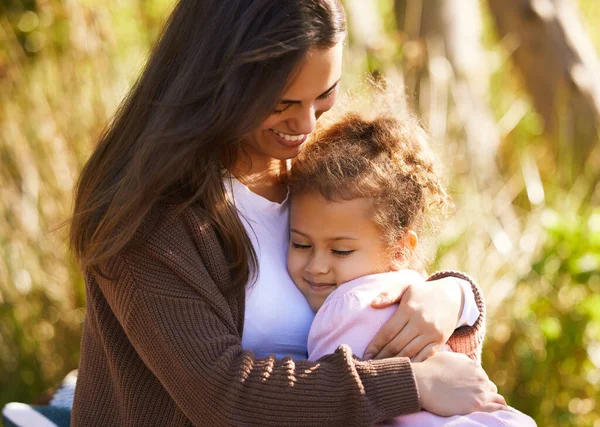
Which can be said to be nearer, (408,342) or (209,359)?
(209,359)

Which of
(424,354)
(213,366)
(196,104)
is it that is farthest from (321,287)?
(196,104)

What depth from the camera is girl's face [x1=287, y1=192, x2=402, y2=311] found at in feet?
7.04

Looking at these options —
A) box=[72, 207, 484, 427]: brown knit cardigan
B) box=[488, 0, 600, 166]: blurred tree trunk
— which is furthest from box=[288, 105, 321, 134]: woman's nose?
box=[488, 0, 600, 166]: blurred tree trunk

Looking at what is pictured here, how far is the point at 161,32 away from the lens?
6.97ft

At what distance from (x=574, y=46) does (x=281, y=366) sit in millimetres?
→ 3514

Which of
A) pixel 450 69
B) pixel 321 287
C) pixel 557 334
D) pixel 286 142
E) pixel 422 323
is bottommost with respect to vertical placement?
pixel 557 334

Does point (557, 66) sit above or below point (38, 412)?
above

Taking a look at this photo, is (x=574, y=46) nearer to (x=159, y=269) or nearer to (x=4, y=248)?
(x=4, y=248)

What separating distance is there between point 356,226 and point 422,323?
0.98ft

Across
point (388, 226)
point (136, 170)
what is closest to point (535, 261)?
point (388, 226)

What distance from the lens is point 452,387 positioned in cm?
200

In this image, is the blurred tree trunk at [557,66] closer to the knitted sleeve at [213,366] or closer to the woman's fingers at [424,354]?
the woman's fingers at [424,354]

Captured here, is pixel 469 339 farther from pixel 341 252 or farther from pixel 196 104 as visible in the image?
pixel 196 104

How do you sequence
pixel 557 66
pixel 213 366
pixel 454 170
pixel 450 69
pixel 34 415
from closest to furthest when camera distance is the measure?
1. pixel 213 366
2. pixel 34 415
3. pixel 454 170
4. pixel 450 69
5. pixel 557 66
